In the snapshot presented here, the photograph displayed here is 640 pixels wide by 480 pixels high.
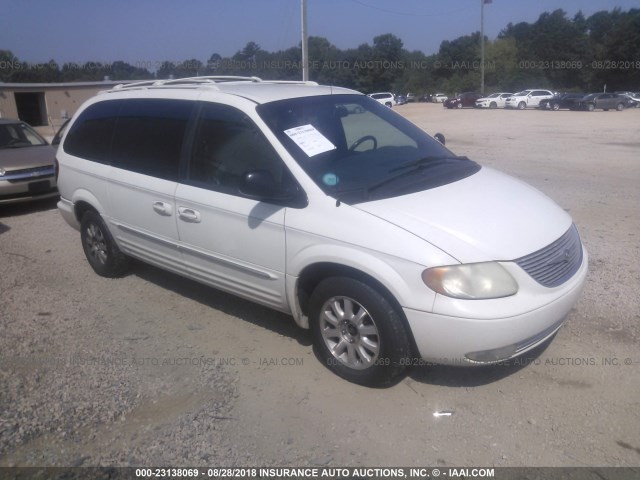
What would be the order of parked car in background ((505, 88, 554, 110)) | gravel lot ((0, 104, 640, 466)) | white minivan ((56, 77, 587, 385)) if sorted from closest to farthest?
gravel lot ((0, 104, 640, 466))
white minivan ((56, 77, 587, 385))
parked car in background ((505, 88, 554, 110))

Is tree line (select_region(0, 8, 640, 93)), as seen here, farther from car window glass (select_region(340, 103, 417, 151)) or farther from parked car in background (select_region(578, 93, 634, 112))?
car window glass (select_region(340, 103, 417, 151))

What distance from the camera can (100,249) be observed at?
5.73m

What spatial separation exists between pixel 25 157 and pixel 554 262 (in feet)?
28.3

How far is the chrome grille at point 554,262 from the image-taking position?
330 centimetres

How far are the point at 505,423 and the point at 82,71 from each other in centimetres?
6674

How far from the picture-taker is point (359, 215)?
345 cm

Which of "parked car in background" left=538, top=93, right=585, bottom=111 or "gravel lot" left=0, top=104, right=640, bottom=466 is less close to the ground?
"parked car in background" left=538, top=93, right=585, bottom=111

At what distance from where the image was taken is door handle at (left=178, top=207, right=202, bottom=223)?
4.29 metres

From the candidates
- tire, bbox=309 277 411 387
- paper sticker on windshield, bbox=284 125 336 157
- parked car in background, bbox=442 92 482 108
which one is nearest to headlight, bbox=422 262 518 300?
tire, bbox=309 277 411 387

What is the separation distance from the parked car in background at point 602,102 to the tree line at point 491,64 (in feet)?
72.7

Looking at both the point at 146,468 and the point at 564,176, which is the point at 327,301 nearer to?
the point at 146,468

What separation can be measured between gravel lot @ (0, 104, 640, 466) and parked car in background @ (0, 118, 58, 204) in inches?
148

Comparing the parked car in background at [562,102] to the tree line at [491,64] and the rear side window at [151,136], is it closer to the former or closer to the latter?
the tree line at [491,64]

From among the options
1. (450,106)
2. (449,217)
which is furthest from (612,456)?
(450,106)
